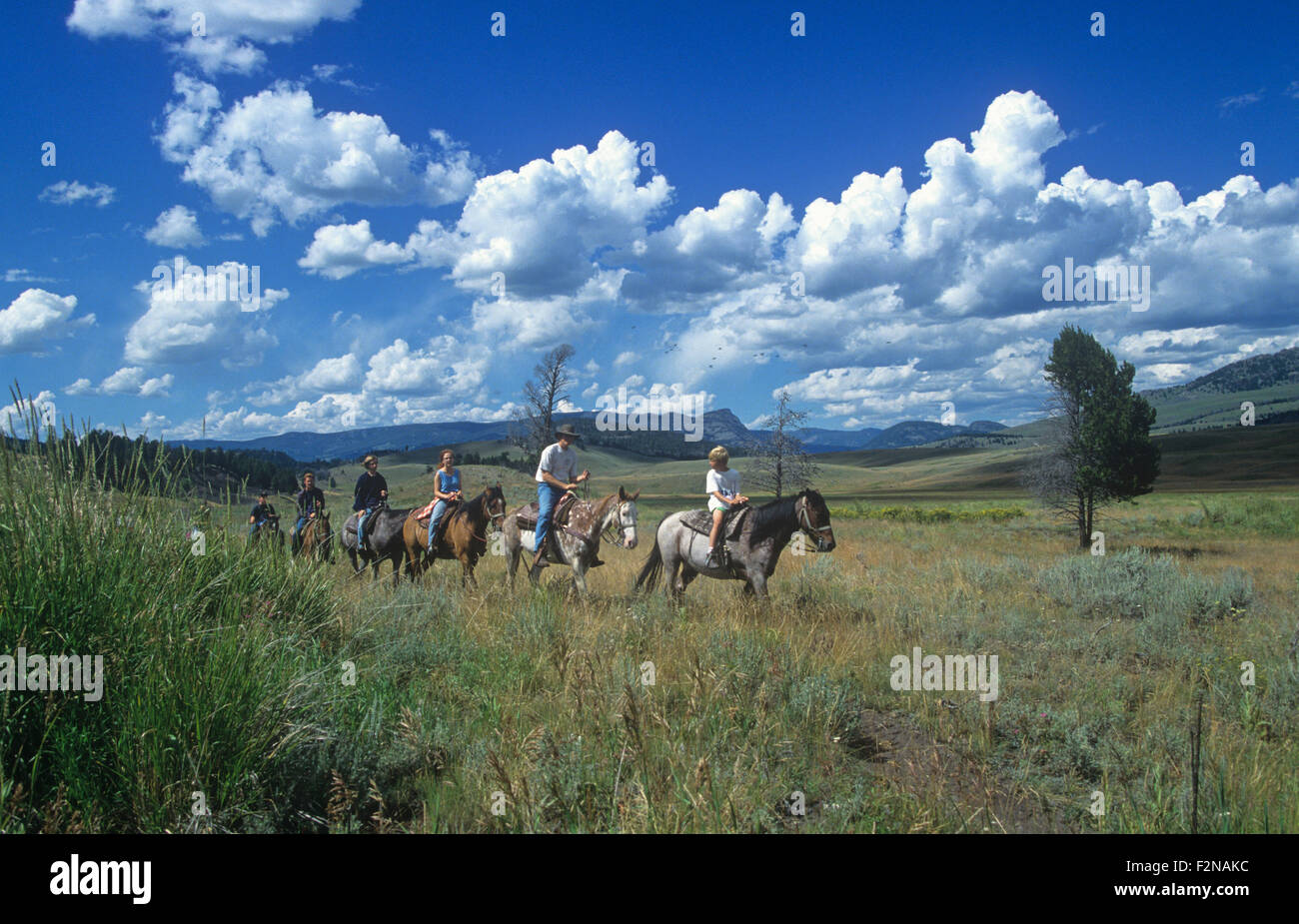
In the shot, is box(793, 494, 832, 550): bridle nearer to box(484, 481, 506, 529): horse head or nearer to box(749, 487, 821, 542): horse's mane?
box(749, 487, 821, 542): horse's mane

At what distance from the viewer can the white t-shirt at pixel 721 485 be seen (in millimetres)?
Result: 9641

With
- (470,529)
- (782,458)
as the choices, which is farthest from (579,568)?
(782,458)

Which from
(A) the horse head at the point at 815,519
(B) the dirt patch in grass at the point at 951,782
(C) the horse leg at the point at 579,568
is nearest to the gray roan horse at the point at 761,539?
(A) the horse head at the point at 815,519

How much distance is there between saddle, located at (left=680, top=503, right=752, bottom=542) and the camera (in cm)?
959

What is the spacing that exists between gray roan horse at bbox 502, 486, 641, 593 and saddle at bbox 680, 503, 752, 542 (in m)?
0.94

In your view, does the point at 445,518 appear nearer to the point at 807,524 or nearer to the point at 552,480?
the point at 552,480


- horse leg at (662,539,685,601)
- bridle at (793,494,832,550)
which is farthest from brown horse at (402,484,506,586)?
bridle at (793,494,832,550)

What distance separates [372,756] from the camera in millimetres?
3984

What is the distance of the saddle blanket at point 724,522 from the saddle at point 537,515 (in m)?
1.82

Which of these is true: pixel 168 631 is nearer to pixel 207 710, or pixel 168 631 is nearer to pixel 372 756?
pixel 207 710

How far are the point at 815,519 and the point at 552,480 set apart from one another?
3.89 meters
